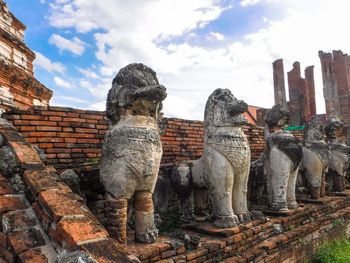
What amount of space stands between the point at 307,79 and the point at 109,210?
74.6 ft

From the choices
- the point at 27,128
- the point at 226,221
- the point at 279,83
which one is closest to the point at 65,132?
the point at 27,128

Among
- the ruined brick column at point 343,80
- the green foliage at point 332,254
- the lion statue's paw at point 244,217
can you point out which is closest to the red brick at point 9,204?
the lion statue's paw at point 244,217

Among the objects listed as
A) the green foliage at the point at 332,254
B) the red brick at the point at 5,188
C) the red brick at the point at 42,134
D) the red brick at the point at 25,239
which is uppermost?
the red brick at the point at 42,134

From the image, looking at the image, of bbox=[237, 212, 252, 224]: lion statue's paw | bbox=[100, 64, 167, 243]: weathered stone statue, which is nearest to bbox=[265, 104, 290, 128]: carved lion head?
bbox=[237, 212, 252, 224]: lion statue's paw

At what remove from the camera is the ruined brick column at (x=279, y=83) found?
71.8ft

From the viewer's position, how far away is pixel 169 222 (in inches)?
147

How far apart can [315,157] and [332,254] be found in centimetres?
191

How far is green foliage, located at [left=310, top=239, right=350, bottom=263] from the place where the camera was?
4.09m

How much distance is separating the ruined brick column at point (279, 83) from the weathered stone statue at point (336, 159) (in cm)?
1598

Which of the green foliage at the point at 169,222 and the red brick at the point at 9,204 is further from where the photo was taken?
the green foliage at the point at 169,222

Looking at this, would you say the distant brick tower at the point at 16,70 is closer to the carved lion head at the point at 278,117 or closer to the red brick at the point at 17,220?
the red brick at the point at 17,220

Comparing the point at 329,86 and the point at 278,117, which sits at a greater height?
the point at 329,86

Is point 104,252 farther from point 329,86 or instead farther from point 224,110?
point 329,86

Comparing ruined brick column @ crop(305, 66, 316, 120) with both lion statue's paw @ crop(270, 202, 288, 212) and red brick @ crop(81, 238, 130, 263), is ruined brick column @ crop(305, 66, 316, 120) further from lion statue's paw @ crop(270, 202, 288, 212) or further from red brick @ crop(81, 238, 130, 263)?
red brick @ crop(81, 238, 130, 263)
